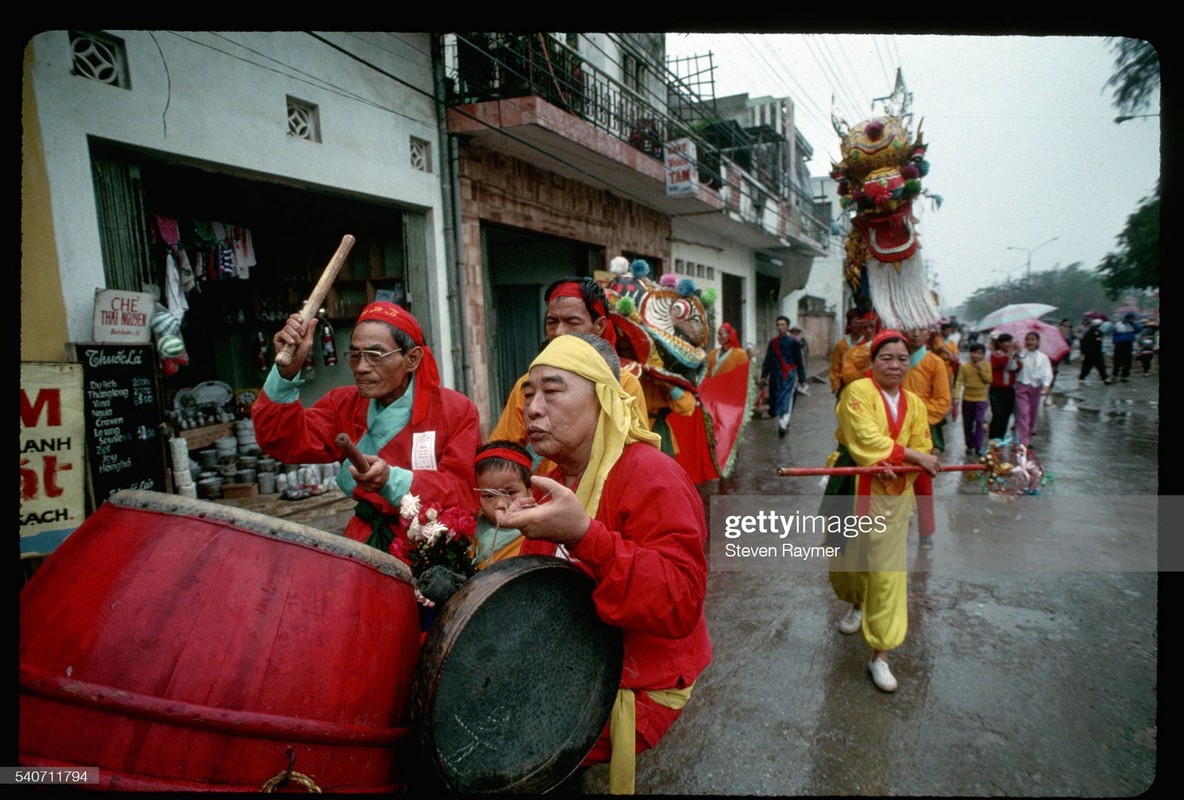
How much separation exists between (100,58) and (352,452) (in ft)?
13.2

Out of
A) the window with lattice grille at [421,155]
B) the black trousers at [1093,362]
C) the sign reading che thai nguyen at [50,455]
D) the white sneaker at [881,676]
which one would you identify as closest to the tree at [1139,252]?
the white sneaker at [881,676]

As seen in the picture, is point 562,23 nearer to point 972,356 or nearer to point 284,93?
point 284,93

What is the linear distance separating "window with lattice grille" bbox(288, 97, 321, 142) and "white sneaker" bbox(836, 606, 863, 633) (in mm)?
5700

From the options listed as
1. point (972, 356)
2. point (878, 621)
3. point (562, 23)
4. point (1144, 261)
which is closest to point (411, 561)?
point (562, 23)

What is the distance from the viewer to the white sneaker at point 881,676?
9.31 ft

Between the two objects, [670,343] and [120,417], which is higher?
[670,343]

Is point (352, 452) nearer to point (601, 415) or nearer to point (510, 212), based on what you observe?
point (601, 415)

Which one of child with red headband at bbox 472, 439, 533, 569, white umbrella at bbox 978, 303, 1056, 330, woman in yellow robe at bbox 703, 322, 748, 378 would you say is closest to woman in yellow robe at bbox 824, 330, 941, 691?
child with red headband at bbox 472, 439, 533, 569

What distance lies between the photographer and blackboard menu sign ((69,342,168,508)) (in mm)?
3555

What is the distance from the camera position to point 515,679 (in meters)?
1.39

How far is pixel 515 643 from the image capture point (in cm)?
137

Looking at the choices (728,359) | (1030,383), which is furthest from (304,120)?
(1030,383)

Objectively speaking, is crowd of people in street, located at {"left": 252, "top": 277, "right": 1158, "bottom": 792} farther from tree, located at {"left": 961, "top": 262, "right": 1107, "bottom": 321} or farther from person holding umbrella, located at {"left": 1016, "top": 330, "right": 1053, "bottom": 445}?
tree, located at {"left": 961, "top": 262, "right": 1107, "bottom": 321}

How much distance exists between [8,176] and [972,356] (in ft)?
28.7
